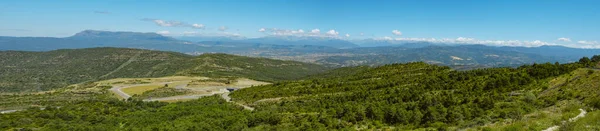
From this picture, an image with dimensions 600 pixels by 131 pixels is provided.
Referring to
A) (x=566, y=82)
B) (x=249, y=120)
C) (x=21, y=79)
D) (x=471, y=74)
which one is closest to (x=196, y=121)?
(x=249, y=120)

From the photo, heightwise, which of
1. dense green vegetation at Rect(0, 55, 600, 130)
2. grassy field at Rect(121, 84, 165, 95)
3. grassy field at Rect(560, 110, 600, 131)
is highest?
grassy field at Rect(560, 110, 600, 131)

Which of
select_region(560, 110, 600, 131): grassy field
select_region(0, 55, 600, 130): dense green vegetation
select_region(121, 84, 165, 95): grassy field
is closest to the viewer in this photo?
select_region(560, 110, 600, 131): grassy field

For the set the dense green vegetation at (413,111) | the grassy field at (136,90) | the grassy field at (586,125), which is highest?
the grassy field at (586,125)

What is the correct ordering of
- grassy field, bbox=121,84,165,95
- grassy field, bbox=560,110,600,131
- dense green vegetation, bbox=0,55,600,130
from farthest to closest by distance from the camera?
grassy field, bbox=121,84,165,95
dense green vegetation, bbox=0,55,600,130
grassy field, bbox=560,110,600,131

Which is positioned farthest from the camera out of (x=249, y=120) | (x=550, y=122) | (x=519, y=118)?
(x=249, y=120)

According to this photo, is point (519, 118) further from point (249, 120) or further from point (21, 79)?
point (21, 79)

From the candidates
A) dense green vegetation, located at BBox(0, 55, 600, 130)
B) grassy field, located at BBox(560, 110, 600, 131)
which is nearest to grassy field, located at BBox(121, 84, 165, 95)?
dense green vegetation, located at BBox(0, 55, 600, 130)

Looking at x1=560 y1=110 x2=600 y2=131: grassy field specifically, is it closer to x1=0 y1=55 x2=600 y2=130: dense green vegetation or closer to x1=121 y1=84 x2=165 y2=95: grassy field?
x1=0 y1=55 x2=600 y2=130: dense green vegetation

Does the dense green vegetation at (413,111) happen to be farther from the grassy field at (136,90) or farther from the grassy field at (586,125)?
the grassy field at (136,90)

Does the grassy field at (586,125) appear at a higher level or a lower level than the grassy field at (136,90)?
higher

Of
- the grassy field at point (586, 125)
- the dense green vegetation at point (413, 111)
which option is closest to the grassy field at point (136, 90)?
the dense green vegetation at point (413, 111)

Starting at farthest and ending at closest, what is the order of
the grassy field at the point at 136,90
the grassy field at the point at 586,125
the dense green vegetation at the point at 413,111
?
the grassy field at the point at 136,90, the dense green vegetation at the point at 413,111, the grassy field at the point at 586,125
